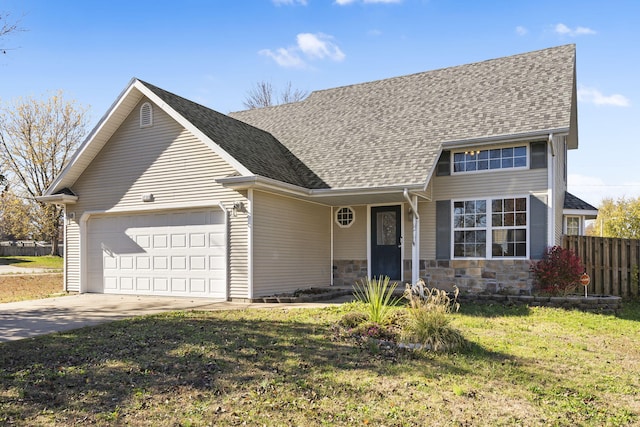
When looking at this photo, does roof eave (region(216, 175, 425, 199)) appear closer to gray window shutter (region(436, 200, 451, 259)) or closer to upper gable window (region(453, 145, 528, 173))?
gray window shutter (region(436, 200, 451, 259))

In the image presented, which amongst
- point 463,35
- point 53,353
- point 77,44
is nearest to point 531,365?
point 53,353

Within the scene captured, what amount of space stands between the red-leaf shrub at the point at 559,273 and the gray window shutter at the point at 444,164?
3262 mm

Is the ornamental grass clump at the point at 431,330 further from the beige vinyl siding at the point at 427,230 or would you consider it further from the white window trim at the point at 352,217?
the white window trim at the point at 352,217

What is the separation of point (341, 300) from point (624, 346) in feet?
19.7

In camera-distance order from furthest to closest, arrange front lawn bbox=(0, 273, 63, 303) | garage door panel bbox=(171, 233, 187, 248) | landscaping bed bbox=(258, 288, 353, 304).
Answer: front lawn bbox=(0, 273, 63, 303), garage door panel bbox=(171, 233, 187, 248), landscaping bed bbox=(258, 288, 353, 304)

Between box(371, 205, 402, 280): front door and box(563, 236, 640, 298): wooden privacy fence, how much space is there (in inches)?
187

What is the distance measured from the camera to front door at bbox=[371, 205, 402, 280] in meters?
13.5

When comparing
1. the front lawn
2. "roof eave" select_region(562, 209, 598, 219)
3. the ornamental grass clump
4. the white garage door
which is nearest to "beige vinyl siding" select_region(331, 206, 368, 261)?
the white garage door

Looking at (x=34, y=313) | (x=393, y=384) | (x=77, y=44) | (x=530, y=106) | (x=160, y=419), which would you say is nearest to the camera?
(x=160, y=419)

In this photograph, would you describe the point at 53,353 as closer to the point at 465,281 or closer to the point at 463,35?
the point at 465,281

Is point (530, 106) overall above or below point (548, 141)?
above

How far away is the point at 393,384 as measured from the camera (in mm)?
5199

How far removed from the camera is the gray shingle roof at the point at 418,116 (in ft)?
39.0

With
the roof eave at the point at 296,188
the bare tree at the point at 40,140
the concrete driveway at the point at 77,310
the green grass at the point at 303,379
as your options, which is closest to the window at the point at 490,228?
the roof eave at the point at 296,188
